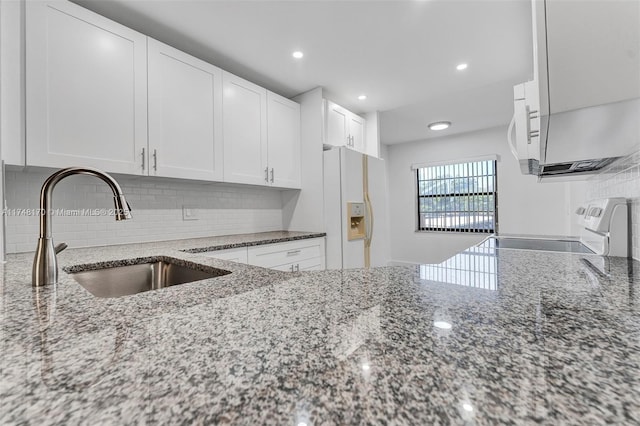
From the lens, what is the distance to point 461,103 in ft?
11.7

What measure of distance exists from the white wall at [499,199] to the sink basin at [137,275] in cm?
428

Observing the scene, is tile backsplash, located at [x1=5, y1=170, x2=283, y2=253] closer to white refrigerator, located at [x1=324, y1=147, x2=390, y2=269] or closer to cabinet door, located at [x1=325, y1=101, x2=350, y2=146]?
white refrigerator, located at [x1=324, y1=147, x2=390, y2=269]

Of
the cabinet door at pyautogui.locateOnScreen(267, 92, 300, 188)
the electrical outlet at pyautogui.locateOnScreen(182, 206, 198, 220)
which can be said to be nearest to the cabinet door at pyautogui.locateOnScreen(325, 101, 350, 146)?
the cabinet door at pyautogui.locateOnScreen(267, 92, 300, 188)

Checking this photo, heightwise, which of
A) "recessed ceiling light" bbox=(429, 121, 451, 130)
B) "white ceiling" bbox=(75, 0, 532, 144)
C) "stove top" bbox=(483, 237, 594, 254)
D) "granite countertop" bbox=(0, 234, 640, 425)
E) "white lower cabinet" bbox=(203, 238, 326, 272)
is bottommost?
"white lower cabinet" bbox=(203, 238, 326, 272)

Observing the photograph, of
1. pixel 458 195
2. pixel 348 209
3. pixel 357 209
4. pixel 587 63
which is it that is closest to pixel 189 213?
pixel 348 209

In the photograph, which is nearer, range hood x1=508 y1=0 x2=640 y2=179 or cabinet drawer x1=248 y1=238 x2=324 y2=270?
range hood x1=508 y1=0 x2=640 y2=179

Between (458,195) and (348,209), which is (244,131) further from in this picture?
(458,195)

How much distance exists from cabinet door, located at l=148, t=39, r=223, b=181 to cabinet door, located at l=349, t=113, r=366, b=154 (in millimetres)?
1598

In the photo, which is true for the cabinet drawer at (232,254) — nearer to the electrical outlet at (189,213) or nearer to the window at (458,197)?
the electrical outlet at (189,213)

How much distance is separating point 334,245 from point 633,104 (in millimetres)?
2459

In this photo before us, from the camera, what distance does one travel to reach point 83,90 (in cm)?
176

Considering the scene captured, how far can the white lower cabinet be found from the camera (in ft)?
7.38

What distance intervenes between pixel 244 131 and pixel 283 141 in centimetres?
49

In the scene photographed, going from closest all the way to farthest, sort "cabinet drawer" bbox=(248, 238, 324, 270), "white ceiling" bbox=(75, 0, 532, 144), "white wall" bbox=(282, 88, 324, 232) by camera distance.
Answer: "white ceiling" bbox=(75, 0, 532, 144) < "cabinet drawer" bbox=(248, 238, 324, 270) < "white wall" bbox=(282, 88, 324, 232)
